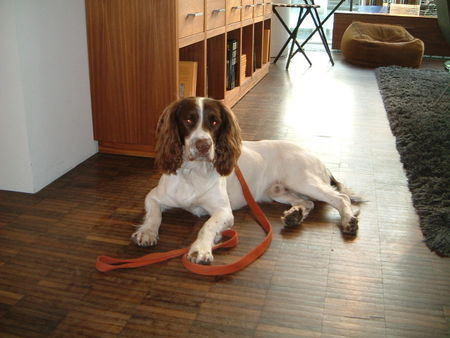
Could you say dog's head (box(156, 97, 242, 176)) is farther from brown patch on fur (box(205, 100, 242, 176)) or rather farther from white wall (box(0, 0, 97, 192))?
white wall (box(0, 0, 97, 192))

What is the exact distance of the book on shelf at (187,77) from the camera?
3.33 metres

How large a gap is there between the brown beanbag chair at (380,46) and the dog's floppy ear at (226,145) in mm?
5387

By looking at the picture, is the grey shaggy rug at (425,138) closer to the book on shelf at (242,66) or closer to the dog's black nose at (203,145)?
the dog's black nose at (203,145)

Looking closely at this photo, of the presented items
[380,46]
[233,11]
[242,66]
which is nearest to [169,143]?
[233,11]

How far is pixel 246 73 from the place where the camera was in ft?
18.1

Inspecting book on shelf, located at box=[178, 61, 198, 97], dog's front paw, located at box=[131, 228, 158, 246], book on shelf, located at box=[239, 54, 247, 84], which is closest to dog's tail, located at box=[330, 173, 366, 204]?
dog's front paw, located at box=[131, 228, 158, 246]

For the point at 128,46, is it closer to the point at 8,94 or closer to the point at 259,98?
the point at 8,94

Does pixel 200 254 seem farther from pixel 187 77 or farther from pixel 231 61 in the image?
pixel 231 61

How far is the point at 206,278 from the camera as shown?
185cm

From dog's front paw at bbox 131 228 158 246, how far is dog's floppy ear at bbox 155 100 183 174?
0.90ft

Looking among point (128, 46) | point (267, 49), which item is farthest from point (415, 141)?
point (267, 49)

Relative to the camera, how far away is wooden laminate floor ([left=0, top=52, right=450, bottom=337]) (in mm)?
1591

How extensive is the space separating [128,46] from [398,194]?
5.64 ft

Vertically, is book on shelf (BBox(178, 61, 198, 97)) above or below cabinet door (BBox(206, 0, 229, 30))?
below
